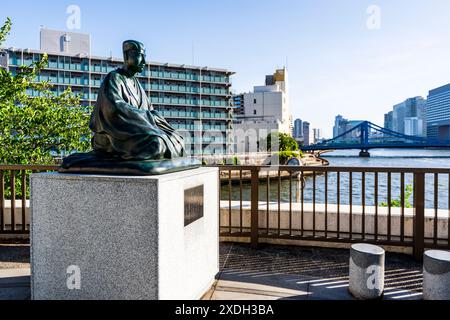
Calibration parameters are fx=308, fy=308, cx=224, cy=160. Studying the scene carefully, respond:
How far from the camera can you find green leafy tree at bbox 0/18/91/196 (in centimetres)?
805

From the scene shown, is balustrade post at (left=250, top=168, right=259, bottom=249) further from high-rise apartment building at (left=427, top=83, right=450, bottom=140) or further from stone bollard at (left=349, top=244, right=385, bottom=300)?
high-rise apartment building at (left=427, top=83, right=450, bottom=140)

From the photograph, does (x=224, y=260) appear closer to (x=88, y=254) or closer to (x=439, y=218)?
(x=88, y=254)

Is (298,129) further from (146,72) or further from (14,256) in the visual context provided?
(14,256)

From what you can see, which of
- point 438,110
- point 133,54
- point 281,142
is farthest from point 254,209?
point 438,110

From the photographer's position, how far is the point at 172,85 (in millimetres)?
48062

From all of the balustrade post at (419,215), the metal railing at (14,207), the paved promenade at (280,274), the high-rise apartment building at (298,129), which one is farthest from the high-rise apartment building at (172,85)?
the high-rise apartment building at (298,129)

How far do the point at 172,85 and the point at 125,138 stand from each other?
4734 centimetres

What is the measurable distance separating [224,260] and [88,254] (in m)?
1.95

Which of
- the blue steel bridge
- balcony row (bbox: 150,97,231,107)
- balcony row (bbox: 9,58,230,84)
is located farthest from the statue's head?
the blue steel bridge

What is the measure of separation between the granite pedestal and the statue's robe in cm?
31

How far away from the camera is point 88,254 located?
2520 mm

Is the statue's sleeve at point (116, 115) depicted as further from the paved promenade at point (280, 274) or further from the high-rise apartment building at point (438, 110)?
the high-rise apartment building at point (438, 110)

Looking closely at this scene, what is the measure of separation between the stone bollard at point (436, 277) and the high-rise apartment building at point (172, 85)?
4148 centimetres

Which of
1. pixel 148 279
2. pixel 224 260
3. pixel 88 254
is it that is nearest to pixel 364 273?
pixel 224 260
